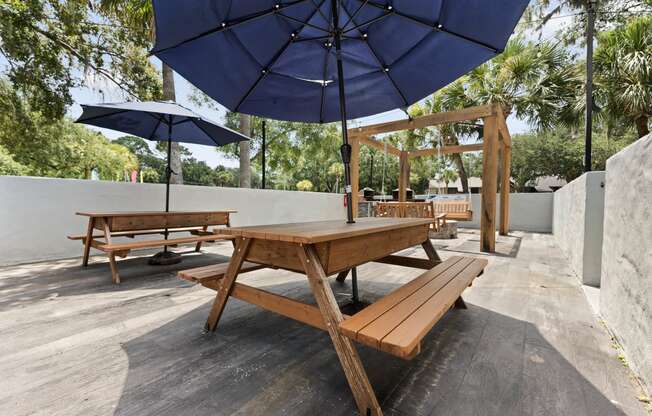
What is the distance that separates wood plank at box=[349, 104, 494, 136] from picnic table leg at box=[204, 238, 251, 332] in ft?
11.5

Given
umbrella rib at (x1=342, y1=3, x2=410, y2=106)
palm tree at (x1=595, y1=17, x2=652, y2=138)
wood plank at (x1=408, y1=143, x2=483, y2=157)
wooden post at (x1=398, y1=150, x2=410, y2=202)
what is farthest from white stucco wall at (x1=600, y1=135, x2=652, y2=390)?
palm tree at (x1=595, y1=17, x2=652, y2=138)

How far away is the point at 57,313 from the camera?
7.00 feet

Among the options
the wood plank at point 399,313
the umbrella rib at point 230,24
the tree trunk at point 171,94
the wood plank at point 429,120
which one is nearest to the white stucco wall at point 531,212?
the wood plank at point 429,120

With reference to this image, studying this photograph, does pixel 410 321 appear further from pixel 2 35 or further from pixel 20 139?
pixel 20 139

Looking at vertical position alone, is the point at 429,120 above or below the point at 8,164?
below

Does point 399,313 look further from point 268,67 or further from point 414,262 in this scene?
point 268,67

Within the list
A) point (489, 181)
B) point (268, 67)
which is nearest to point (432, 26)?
point (268, 67)

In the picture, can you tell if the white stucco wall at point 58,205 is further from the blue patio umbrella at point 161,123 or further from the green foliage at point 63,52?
the green foliage at point 63,52

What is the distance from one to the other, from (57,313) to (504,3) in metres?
3.88

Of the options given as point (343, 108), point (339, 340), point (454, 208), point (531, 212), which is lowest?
point (339, 340)

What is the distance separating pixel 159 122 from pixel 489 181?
5.30m

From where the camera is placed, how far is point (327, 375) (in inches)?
55.4

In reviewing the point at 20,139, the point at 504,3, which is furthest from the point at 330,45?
the point at 20,139

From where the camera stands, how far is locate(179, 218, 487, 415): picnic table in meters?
1.07
